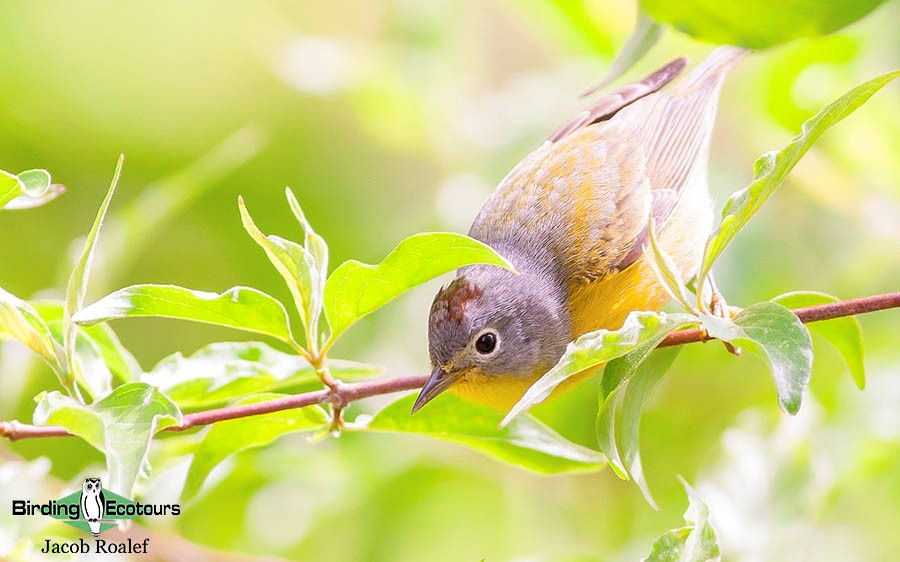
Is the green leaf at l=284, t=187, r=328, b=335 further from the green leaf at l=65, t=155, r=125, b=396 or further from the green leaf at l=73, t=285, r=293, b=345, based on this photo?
the green leaf at l=65, t=155, r=125, b=396

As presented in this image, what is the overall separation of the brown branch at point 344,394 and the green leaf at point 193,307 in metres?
0.11

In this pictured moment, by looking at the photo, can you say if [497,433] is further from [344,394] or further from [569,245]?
[569,245]

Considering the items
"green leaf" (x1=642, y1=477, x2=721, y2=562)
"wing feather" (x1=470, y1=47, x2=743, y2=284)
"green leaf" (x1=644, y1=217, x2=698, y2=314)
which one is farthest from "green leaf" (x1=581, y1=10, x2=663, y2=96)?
"green leaf" (x1=642, y1=477, x2=721, y2=562)

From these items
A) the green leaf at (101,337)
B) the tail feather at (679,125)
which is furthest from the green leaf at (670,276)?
the tail feather at (679,125)

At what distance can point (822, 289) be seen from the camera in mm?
2982

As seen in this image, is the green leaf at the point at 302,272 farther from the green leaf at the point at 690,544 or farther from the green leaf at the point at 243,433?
the green leaf at the point at 690,544

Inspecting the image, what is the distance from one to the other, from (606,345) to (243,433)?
0.66 metres

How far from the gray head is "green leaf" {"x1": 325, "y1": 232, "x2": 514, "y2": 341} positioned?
0.66m

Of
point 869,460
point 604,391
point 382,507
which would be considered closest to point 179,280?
point 382,507

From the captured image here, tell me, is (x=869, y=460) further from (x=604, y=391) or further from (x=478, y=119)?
(x=478, y=119)

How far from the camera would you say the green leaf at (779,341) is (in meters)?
1.12

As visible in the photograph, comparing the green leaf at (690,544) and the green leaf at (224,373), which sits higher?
the green leaf at (224,373)

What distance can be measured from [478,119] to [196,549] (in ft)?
6.09

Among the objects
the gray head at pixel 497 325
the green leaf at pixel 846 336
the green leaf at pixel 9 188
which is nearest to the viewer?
the green leaf at pixel 9 188
